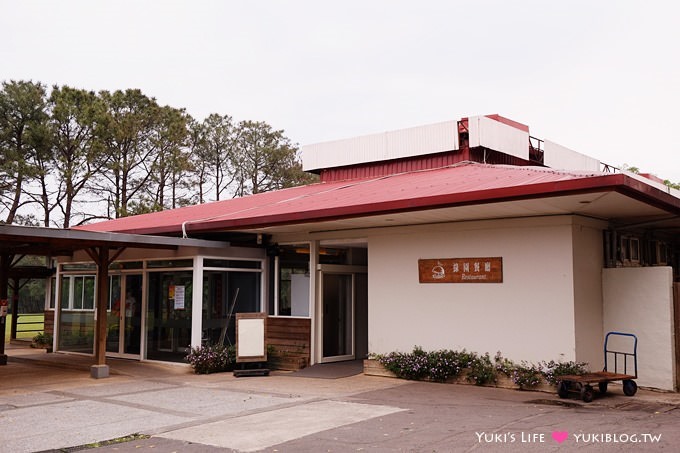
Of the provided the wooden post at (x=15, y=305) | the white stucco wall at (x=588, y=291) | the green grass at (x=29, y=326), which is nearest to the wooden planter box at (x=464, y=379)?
the white stucco wall at (x=588, y=291)

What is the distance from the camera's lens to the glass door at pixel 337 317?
13312 millimetres

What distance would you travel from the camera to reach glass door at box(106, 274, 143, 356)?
13898 millimetres

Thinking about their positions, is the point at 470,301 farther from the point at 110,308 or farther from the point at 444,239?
the point at 110,308

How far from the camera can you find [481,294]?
34.4ft

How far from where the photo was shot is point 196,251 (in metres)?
12.6

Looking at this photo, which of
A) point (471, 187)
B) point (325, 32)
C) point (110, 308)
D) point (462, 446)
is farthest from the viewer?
point (110, 308)

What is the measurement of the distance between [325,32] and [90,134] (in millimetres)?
19142

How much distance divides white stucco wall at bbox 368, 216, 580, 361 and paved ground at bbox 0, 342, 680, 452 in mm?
798

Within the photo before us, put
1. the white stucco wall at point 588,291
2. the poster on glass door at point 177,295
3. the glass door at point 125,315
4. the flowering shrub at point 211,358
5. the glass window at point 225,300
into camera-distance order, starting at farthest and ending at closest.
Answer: the glass door at point 125,315
the poster on glass door at point 177,295
the glass window at point 225,300
the flowering shrub at point 211,358
the white stucco wall at point 588,291

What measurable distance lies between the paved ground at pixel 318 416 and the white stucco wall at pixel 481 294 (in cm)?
80

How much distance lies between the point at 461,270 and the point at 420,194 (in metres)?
1.59

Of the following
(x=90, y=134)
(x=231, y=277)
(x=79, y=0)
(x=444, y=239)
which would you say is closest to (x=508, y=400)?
(x=444, y=239)

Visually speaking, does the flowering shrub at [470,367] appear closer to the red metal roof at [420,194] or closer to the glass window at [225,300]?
the red metal roof at [420,194]

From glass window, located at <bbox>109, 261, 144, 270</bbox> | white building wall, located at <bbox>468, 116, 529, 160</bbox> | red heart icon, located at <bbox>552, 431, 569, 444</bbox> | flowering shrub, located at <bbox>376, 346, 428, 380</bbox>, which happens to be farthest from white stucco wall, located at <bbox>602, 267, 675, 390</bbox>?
glass window, located at <bbox>109, 261, 144, 270</bbox>
